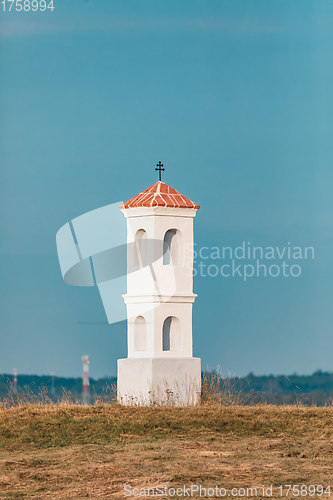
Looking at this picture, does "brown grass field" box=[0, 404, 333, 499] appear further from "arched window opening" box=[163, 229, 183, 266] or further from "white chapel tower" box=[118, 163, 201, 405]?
"arched window opening" box=[163, 229, 183, 266]

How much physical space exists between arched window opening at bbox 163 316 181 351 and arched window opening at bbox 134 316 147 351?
542 millimetres

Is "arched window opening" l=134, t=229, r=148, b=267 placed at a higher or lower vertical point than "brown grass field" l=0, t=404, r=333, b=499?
higher

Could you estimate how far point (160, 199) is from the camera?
60.0 ft

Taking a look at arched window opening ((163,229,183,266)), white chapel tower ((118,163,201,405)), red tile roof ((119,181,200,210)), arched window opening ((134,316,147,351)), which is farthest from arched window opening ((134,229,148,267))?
arched window opening ((134,316,147,351))

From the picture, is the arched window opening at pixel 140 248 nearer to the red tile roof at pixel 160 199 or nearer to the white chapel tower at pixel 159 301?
the white chapel tower at pixel 159 301

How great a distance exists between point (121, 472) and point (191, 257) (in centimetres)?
795

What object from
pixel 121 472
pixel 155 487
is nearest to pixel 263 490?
pixel 155 487

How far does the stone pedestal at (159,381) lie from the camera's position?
57.8ft

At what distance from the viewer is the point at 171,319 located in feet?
61.7

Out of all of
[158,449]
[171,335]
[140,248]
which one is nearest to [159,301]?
[171,335]

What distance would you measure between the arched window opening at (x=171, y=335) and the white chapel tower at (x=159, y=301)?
2 cm

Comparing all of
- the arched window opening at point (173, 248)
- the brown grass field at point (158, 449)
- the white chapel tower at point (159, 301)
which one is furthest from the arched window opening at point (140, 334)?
the brown grass field at point (158, 449)

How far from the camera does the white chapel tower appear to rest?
1780 cm

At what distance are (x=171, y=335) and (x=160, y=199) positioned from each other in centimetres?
318
